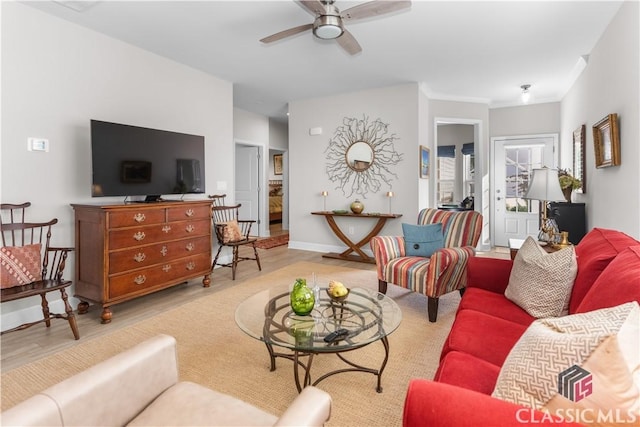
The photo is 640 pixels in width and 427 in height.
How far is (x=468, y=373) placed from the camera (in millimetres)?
1249

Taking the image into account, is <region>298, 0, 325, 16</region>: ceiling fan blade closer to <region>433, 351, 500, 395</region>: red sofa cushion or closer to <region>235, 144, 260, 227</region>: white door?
<region>433, 351, 500, 395</region>: red sofa cushion

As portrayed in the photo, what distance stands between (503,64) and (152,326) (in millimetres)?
4792

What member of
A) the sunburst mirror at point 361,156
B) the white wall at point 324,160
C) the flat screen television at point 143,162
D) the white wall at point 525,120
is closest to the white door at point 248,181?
the white wall at point 324,160

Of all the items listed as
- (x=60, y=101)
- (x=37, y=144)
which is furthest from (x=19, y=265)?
(x=60, y=101)

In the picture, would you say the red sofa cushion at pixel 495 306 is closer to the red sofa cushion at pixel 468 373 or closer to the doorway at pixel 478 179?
the red sofa cushion at pixel 468 373

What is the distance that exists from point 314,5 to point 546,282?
7.81ft

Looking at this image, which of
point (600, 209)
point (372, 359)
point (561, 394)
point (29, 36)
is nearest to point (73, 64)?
point (29, 36)

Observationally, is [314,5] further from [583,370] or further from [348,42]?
[583,370]

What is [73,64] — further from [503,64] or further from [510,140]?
[510,140]

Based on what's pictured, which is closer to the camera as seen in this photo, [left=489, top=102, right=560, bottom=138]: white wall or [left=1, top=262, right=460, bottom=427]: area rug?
[left=1, top=262, right=460, bottom=427]: area rug

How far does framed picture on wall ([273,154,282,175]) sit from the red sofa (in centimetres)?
714

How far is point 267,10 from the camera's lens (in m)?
2.93

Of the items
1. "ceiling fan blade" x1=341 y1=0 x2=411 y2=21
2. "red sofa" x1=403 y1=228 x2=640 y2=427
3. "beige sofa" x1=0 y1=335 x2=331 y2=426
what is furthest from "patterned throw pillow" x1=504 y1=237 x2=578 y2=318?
"ceiling fan blade" x1=341 y1=0 x2=411 y2=21

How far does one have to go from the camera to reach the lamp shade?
9.89 feet
